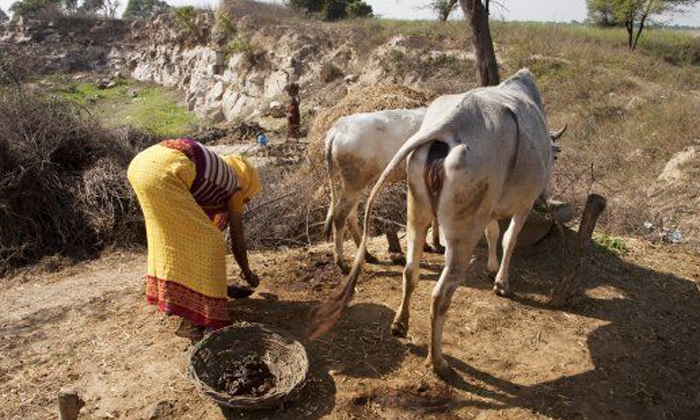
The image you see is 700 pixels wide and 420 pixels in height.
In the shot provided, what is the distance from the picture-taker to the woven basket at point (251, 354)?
3.08 meters

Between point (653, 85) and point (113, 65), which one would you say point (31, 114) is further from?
point (113, 65)

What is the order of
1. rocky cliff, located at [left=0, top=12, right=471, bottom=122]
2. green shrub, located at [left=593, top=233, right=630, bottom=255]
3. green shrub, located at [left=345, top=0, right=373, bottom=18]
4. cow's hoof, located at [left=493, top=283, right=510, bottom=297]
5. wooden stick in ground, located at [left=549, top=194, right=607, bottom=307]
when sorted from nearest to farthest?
wooden stick in ground, located at [left=549, top=194, right=607, bottom=307] < cow's hoof, located at [left=493, top=283, right=510, bottom=297] < green shrub, located at [left=593, top=233, right=630, bottom=255] < rocky cliff, located at [left=0, top=12, right=471, bottom=122] < green shrub, located at [left=345, top=0, right=373, bottom=18]

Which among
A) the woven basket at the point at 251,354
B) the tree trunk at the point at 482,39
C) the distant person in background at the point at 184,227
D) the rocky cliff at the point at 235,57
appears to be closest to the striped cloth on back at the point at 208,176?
the distant person in background at the point at 184,227

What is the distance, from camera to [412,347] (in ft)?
12.7

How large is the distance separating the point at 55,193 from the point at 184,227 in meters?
3.99

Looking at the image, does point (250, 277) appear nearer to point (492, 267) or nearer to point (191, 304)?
point (191, 304)

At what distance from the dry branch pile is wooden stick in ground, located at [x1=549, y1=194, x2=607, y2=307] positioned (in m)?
4.88

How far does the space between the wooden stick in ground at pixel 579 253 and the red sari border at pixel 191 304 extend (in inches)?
106

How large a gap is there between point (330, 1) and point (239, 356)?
2622cm

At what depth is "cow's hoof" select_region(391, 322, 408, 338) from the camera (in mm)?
3911

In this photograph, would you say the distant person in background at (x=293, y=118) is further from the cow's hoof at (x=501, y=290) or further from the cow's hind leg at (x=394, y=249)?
the cow's hoof at (x=501, y=290)

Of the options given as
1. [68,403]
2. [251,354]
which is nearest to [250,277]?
[251,354]

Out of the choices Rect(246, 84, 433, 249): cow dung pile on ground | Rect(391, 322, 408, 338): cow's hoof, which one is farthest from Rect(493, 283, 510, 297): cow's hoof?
Rect(246, 84, 433, 249): cow dung pile on ground

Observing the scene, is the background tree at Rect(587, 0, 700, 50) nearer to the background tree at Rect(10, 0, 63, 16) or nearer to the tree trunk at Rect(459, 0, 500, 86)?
the tree trunk at Rect(459, 0, 500, 86)
